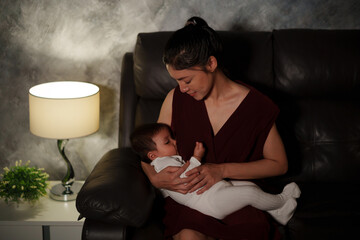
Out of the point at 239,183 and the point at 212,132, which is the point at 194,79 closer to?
the point at 212,132

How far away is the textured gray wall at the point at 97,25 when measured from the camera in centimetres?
249

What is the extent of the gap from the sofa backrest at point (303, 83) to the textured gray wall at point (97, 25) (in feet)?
0.94


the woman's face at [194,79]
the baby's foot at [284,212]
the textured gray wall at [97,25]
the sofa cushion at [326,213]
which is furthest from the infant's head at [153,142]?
the textured gray wall at [97,25]

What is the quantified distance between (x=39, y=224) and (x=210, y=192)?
3.28ft

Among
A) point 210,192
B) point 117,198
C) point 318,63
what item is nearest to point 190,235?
point 210,192

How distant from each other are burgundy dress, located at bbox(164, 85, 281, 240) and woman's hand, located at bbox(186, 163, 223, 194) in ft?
0.36

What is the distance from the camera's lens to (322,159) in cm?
226

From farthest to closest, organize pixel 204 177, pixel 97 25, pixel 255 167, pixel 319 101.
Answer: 1. pixel 97 25
2. pixel 319 101
3. pixel 255 167
4. pixel 204 177

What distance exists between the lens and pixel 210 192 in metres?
1.73

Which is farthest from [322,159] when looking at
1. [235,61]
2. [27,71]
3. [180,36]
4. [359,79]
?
[27,71]

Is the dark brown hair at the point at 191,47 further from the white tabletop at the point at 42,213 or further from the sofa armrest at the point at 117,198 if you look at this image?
the white tabletop at the point at 42,213

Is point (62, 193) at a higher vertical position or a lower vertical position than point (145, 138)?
lower

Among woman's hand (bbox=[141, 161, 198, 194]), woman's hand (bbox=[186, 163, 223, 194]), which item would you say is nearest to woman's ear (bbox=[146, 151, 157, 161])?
woman's hand (bbox=[141, 161, 198, 194])

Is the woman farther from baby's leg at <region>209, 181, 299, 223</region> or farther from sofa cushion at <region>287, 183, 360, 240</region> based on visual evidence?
sofa cushion at <region>287, 183, 360, 240</region>
